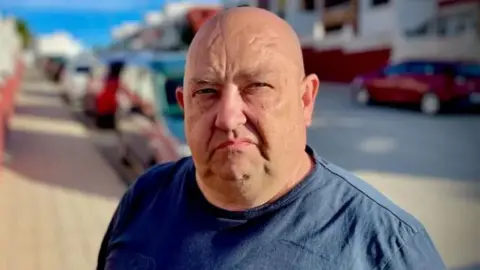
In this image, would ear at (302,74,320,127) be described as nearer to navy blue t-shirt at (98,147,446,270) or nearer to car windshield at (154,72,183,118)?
navy blue t-shirt at (98,147,446,270)

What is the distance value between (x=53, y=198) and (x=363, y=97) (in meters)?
2.14

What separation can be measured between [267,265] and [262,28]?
255 mm

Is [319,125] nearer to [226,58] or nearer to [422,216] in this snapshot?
[422,216]

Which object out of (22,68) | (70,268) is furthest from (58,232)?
(22,68)

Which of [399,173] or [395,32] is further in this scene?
[399,173]

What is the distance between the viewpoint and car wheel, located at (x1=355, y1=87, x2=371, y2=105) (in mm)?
2516

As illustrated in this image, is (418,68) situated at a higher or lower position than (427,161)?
higher

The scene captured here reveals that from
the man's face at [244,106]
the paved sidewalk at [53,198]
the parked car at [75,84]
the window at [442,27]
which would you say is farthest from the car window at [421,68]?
the parked car at [75,84]

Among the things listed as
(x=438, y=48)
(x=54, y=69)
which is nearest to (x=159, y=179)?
(x=438, y=48)

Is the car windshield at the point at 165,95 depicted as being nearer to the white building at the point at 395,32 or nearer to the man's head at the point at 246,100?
the white building at the point at 395,32

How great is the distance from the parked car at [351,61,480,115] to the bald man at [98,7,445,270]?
1794 mm

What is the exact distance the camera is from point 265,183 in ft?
2.38

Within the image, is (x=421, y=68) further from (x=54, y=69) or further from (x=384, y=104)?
(x=54, y=69)

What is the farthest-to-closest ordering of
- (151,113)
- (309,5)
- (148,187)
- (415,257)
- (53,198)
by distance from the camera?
(53,198)
(151,113)
(309,5)
(148,187)
(415,257)
